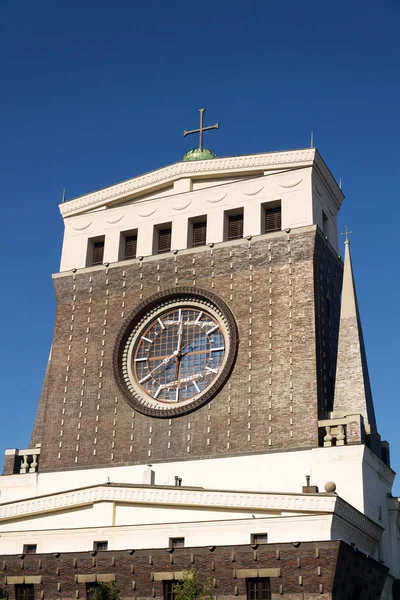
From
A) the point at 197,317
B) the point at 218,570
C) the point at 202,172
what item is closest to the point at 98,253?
the point at 202,172

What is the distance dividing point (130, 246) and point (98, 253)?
2.20 metres

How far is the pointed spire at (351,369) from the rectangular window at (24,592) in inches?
652

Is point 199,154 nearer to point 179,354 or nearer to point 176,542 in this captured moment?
point 179,354

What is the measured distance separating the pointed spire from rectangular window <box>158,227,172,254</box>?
424 inches

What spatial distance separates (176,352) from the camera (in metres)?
48.0

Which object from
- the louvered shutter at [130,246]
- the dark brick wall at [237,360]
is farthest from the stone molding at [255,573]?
the louvered shutter at [130,246]

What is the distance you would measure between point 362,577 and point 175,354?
1611cm

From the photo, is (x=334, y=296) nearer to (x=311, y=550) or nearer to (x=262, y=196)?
(x=262, y=196)

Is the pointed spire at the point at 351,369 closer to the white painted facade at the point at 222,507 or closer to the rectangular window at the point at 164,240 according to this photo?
the white painted facade at the point at 222,507

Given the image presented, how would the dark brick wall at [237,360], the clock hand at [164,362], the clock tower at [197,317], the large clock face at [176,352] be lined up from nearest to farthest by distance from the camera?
the dark brick wall at [237,360] < the clock tower at [197,317] < the large clock face at [176,352] < the clock hand at [164,362]

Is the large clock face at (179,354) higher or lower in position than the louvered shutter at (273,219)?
lower

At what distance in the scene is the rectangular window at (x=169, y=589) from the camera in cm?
3628

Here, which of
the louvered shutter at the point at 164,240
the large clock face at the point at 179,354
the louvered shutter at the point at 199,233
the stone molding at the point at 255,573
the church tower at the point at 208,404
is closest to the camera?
the stone molding at the point at 255,573

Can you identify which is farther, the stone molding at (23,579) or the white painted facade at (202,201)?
the white painted facade at (202,201)
